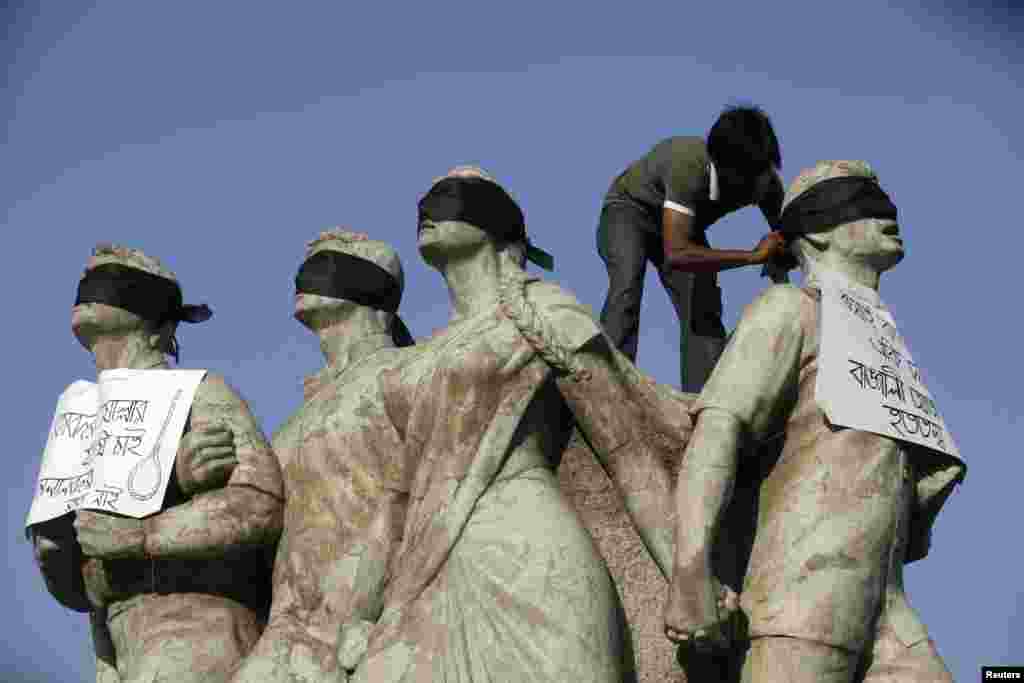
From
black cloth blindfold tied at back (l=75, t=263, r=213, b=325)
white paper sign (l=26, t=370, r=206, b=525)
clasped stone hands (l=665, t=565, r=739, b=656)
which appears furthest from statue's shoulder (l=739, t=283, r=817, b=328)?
black cloth blindfold tied at back (l=75, t=263, r=213, b=325)

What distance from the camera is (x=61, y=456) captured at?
1055 centimetres

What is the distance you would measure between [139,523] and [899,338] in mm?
3727

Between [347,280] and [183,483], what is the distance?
1.50 m

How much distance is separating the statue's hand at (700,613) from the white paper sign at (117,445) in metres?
2.72

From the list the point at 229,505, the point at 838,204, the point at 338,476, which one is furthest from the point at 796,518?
the point at 229,505

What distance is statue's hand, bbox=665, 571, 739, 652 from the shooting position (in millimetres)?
8648

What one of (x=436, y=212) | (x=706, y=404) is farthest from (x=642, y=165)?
(x=706, y=404)

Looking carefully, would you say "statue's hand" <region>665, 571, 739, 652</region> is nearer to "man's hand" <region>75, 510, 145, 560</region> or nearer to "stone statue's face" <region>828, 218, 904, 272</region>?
"stone statue's face" <region>828, 218, 904, 272</region>

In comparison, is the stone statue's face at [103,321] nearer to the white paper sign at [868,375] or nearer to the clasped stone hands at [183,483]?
the clasped stone hands at [183,483]

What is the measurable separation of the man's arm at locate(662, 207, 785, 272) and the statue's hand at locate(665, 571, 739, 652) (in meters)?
2.01

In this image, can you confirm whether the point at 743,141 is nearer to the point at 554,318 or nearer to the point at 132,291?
the point at 554,318

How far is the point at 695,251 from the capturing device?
1048 cm

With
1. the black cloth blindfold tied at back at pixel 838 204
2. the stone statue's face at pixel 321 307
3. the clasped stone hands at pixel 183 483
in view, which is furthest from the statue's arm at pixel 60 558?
the black cloth blindfold tied at back at pixel 838 204

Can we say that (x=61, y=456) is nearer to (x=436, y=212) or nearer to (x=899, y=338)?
(x=436, y=212)
